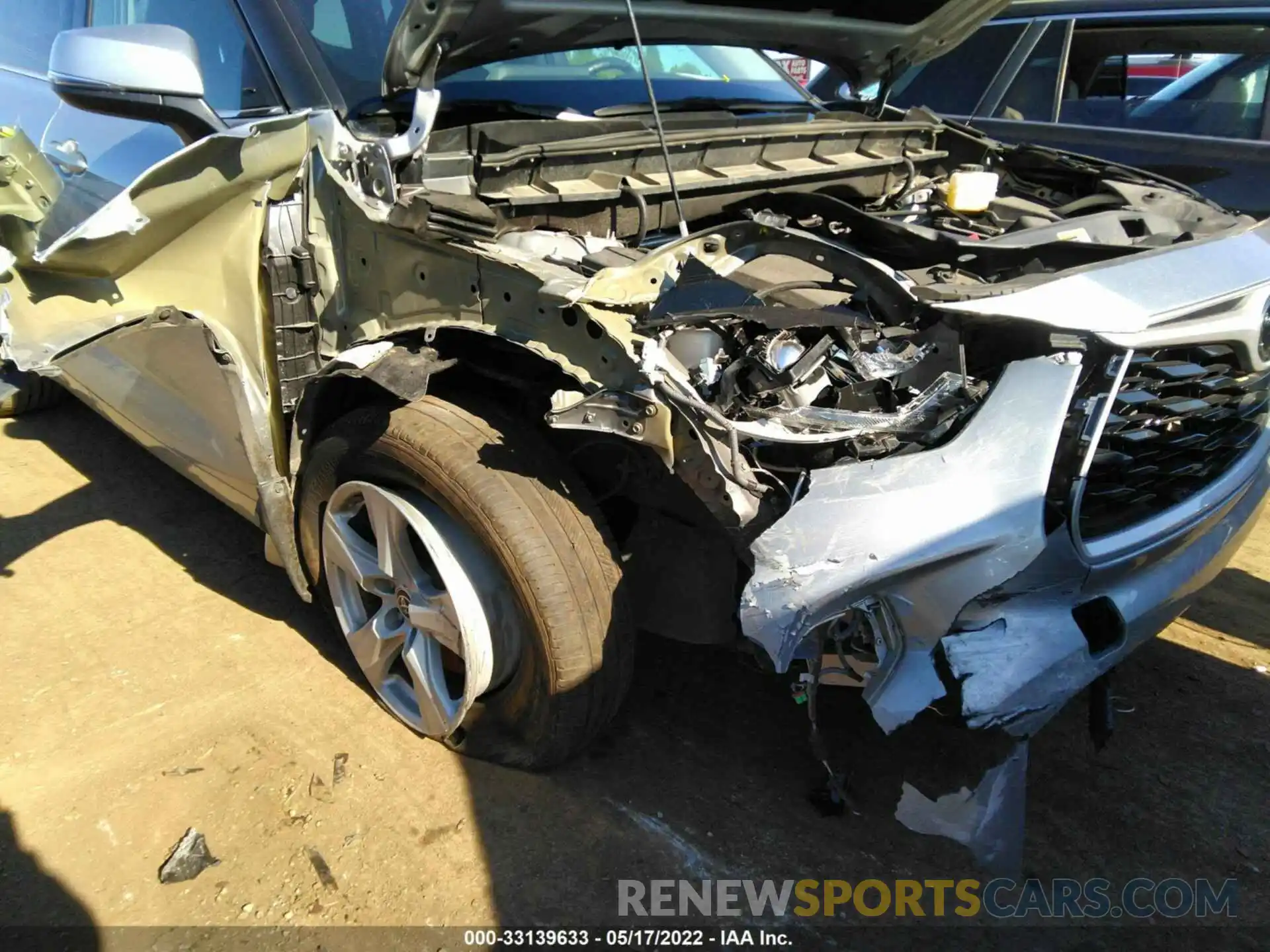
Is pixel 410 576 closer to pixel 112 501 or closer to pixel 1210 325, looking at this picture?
pixel 1210 325

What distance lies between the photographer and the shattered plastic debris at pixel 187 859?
2129 mm

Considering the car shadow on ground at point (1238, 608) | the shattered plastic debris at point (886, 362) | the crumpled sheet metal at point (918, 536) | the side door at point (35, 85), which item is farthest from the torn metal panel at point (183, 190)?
the car shadow on ground at point (1238, 608)

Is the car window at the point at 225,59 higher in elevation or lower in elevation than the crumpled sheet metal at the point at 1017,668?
higher

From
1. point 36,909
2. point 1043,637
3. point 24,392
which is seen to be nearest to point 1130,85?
point 1043,637

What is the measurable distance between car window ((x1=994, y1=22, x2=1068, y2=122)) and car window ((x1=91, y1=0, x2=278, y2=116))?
4.22 metres

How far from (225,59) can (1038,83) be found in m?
4.35

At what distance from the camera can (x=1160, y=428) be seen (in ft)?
6.54

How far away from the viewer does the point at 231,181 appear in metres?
2.42

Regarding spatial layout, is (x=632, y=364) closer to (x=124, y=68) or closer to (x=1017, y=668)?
(x=1017, y=668)

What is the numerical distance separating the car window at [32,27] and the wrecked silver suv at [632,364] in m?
0.76

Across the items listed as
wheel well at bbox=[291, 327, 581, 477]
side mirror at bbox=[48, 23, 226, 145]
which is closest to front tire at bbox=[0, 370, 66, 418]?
side mirror at bbox=[48, 23, 226, 145]

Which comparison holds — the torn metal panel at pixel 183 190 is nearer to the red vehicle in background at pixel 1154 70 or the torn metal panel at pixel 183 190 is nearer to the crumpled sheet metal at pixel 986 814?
the crumpled sheet metal at pixel 986 814

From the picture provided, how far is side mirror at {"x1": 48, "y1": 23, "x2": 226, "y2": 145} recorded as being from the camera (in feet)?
7.03

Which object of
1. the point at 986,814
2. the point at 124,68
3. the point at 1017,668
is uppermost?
the point at 124,68
